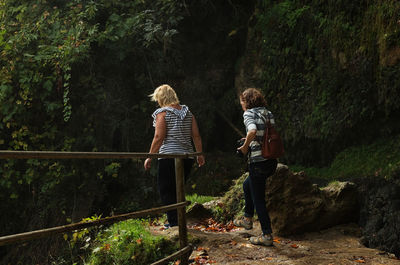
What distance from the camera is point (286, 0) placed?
9.40 meters

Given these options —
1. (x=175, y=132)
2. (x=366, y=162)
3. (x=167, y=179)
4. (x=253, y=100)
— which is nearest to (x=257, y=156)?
(x=253, y=100)

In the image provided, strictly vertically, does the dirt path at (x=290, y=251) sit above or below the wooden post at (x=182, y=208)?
below

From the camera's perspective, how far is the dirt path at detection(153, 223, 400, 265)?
4.45 m

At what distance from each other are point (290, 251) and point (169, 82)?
7.13 metres

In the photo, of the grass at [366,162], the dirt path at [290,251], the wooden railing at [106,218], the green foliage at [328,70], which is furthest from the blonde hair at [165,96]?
the green foliage at [328,70]

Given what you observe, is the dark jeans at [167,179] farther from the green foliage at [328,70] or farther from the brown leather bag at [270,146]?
the green foliage at [328,70]

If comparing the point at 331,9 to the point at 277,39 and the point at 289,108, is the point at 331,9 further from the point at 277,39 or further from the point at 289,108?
the point at 289,108

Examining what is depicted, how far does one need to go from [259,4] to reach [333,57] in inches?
119

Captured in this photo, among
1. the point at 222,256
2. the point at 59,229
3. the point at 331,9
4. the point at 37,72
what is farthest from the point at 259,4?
the point at 59,229

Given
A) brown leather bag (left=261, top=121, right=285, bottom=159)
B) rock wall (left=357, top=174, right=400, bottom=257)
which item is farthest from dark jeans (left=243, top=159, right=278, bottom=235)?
rock wall (left=357, top=174, right=400, bottom=257)

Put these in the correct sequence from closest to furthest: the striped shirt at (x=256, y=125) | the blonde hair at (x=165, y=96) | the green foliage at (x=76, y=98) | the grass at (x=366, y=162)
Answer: the striped shirt at (x=256, y=125)
the blonde hair at (x=165, y=96)
the grass at (x=366, y=162)
the green foliage at (x=76, y=98)

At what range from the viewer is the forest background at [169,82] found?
25.5 ft

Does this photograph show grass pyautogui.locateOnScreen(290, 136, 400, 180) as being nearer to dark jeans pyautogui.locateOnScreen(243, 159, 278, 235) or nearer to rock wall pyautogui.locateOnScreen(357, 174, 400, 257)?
rock wall pyautogui.locateOnScreen(357, 174, 400, 257)

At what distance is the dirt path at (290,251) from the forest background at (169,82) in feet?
7.23
